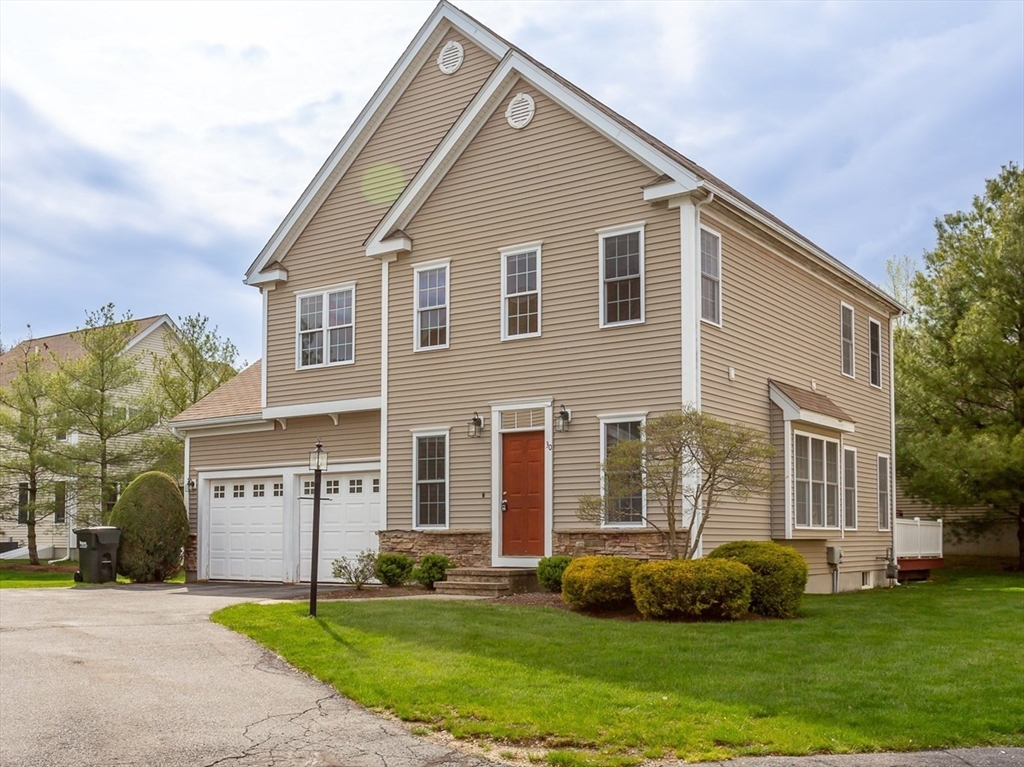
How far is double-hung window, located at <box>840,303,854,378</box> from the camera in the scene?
22.0m

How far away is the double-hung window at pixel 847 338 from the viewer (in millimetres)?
22000

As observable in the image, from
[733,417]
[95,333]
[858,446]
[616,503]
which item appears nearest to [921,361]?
[858,446]

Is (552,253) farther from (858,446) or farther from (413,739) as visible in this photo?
(413,739)

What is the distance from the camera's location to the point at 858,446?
71.7ft

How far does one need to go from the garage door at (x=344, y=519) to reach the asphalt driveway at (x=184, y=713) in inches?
290

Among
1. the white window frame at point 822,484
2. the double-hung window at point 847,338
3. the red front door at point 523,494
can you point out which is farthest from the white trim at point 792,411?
the red front door at point 523,494

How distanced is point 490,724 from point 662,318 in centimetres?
940

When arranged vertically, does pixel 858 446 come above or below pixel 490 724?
above

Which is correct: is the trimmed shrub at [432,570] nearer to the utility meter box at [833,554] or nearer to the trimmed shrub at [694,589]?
the trimmed shrub at [694,589]

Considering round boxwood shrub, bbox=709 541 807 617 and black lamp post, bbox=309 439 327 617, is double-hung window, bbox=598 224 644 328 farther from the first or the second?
black lamp post, bbox=309 439 327 617

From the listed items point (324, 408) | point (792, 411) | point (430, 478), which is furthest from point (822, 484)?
point (324, 408)

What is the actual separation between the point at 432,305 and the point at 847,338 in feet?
29.2

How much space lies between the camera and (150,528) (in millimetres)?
22281

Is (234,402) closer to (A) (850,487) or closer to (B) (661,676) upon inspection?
(A) (850,487)
